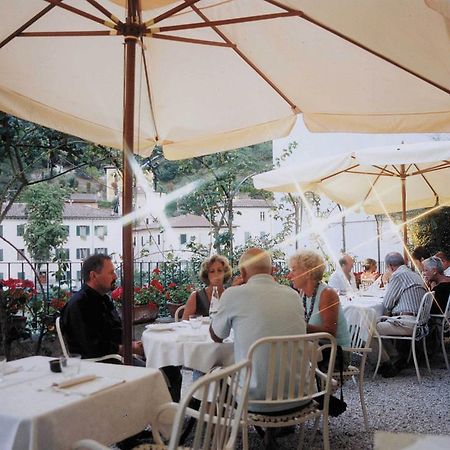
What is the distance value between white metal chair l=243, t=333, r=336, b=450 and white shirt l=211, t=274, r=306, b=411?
1.5 inches

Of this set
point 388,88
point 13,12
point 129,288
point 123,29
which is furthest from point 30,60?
point 388,88

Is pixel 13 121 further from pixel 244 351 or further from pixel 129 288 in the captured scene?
pixel 244 351

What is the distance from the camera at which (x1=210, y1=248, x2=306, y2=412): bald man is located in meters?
3.03

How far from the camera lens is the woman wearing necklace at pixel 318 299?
3.89 metres

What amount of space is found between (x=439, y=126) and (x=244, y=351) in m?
1.97

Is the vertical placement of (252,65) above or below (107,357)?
above

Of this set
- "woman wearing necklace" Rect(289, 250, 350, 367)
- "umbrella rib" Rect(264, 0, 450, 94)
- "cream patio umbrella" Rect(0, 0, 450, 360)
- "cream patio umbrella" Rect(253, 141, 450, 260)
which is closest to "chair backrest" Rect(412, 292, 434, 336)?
"cream patio umbrella" Rect(253, 141, 450, 260)

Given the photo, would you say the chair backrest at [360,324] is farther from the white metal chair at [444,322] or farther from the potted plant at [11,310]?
the potted plant at [11,310]

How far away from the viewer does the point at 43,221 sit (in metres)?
9.40

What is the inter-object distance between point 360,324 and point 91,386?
359 centimetres

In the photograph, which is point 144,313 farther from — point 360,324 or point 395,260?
point 395,260

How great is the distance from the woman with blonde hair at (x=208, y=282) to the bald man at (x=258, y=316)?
133cm

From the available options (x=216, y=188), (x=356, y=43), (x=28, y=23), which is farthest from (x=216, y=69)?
(x=216, y=188)

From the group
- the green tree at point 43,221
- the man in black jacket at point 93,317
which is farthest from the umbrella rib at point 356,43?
the green tree at point 43,221
